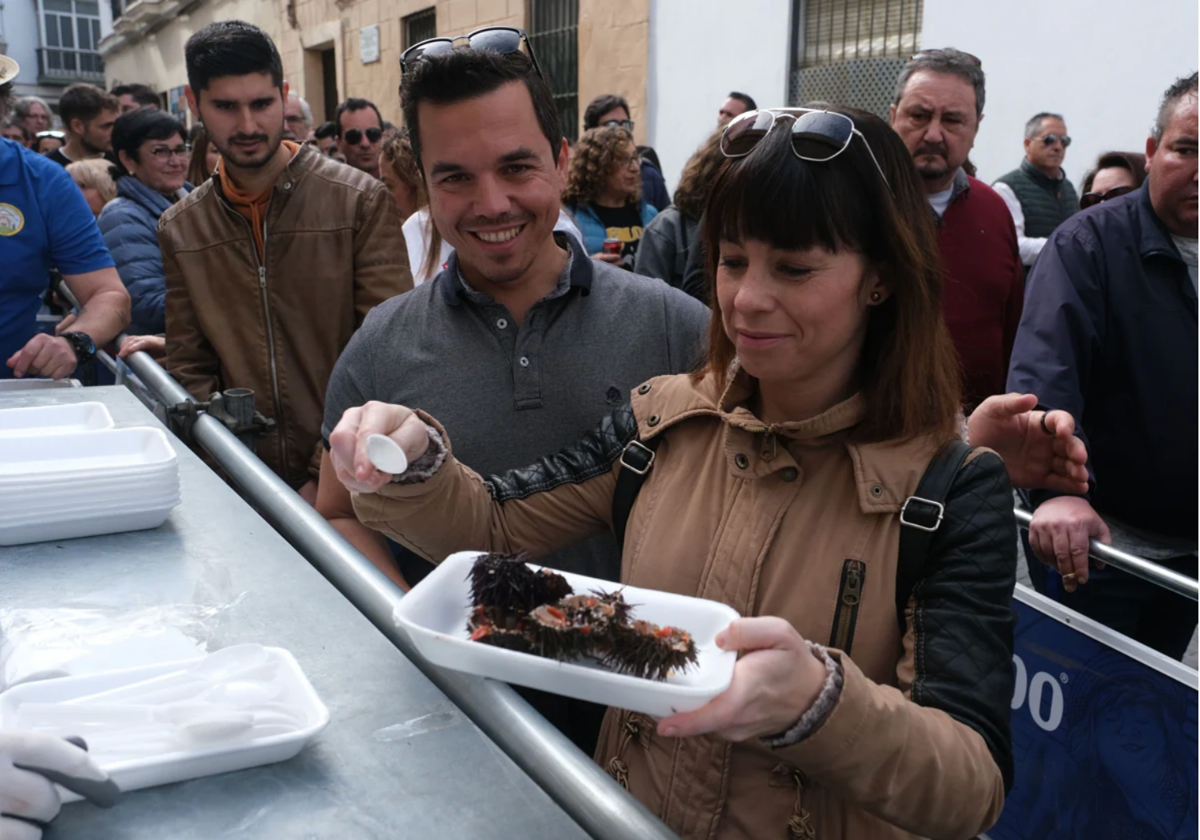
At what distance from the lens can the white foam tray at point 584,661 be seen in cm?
115

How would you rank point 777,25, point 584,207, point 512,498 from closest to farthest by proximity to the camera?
point 512,498
point 584,207
point 777,25

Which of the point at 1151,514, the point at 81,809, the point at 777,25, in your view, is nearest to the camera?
the point at 81,809

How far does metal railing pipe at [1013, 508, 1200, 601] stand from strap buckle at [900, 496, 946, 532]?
700 mm

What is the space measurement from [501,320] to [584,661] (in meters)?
1.05

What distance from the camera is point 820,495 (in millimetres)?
1585

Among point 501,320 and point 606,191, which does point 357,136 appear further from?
point 501,320

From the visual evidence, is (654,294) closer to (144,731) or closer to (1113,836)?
(144,731)

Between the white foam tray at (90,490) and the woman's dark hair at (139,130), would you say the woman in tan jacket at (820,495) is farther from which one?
the woman's dark hair at (139,130)

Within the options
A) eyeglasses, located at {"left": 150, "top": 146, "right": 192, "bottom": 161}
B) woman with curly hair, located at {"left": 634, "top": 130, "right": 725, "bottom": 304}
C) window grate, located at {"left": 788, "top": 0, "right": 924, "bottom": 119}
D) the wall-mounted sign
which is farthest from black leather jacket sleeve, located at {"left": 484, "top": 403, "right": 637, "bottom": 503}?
the wall-mounted sign

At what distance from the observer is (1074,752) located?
7.98 ft

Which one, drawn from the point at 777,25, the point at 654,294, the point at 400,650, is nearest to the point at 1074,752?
the point at 654,294

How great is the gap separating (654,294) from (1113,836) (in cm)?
158

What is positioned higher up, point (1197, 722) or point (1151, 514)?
point (1151, 514)

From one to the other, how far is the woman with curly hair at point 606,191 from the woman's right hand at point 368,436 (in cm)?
396
